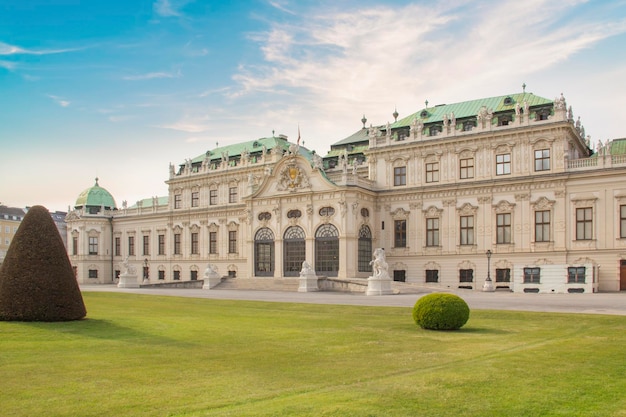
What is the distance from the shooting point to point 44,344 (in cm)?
1808

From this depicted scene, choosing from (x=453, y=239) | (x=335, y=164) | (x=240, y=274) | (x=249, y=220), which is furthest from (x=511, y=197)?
(x=240, y=274)

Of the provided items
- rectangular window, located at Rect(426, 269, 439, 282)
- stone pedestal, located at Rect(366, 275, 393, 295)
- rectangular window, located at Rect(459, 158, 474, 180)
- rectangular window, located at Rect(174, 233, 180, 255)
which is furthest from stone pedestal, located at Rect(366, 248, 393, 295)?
rectangular window, located at Rect(174, 233, 180, 255)

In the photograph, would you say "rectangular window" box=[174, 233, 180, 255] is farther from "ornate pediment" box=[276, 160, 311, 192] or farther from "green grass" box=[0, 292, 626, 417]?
"green grass" box=[0, 292, 626, 417]

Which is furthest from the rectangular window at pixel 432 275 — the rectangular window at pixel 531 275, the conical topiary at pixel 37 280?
the conical topiary at pixel 37 280

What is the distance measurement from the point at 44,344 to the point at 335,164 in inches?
Answer: 2031

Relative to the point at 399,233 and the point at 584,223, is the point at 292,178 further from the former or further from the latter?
the point at 584,223

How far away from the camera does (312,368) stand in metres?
14.6

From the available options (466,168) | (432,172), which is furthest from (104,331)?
(432,172)

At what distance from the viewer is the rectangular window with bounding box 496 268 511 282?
175 feet

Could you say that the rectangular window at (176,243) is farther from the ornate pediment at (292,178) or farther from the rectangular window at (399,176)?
the rectangular window at (399,176)

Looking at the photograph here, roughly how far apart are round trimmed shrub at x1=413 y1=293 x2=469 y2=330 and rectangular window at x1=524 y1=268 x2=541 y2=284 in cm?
3137

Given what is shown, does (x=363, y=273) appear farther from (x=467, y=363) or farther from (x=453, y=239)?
(x=467, y=363)

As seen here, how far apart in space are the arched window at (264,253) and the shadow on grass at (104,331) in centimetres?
3999

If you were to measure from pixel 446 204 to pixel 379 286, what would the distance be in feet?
51.4
